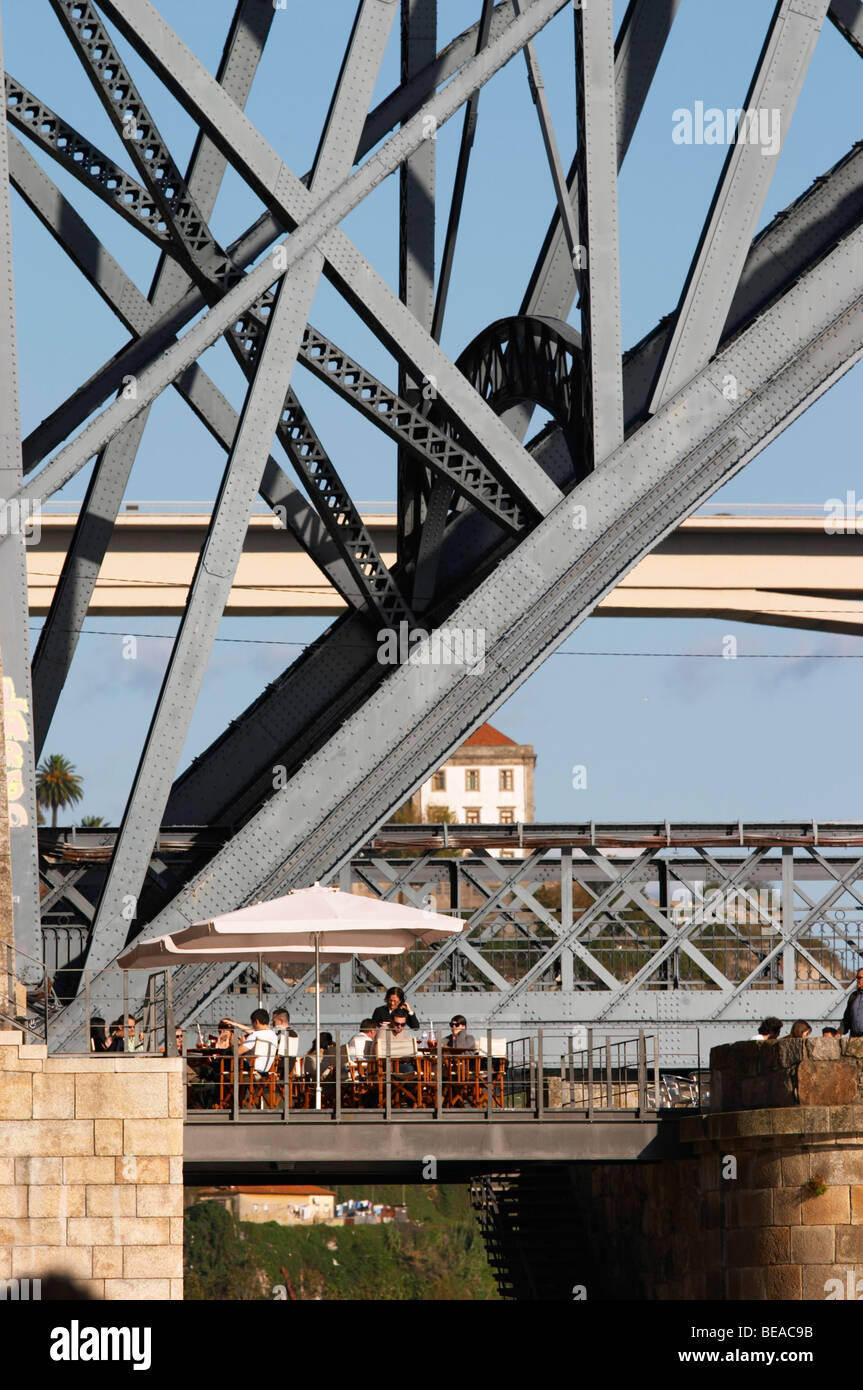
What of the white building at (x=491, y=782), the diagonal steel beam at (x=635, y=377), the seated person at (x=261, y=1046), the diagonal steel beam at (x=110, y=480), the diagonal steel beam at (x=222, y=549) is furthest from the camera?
the white building at (x=491, y=782)

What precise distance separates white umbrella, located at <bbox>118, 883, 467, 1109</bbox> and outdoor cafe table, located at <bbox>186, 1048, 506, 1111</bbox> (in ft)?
2.01

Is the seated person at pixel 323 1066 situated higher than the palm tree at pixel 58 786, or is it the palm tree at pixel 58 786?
the palm tree at pixel 58 786

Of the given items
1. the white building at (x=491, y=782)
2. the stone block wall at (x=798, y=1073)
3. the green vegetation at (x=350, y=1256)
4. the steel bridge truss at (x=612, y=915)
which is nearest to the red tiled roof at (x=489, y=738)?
the white building at (x=491, y=782)

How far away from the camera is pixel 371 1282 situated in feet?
276

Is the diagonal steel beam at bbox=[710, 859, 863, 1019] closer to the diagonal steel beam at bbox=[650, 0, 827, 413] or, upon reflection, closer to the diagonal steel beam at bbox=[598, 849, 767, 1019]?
the diagonal steel beam at bbox=[598, 849, 767, 1019]

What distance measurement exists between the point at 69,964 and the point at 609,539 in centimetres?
786

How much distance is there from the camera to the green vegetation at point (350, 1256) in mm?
79938

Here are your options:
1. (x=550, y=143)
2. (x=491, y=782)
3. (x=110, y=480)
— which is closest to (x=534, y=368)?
(x=550, y=143)

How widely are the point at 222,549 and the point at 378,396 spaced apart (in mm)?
2228

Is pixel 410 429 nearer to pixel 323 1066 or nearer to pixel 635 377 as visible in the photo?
pixel 635 377

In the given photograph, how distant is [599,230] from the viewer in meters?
19.5

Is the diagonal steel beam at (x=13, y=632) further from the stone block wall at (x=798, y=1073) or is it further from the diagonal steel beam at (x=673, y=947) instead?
the diagonal steel beam at (x=673, y=947)

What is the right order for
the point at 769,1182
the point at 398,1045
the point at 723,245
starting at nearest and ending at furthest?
the point at 769,1182 → the point at 723,245 → the point at 398,1045

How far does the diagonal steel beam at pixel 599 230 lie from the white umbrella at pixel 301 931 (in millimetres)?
4857
